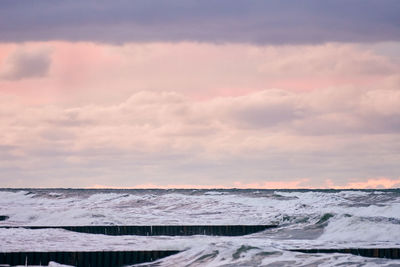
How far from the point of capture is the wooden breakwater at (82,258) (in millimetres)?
17328

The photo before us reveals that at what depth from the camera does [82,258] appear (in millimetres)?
17781

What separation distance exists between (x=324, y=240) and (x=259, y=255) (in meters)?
8.04

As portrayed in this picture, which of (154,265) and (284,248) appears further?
(284,248)

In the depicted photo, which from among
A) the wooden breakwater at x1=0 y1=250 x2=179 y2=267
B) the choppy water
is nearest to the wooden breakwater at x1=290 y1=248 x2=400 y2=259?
the choppy water

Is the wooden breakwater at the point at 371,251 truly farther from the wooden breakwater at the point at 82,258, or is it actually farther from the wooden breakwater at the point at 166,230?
the wooden breakwater at the point at 166,230

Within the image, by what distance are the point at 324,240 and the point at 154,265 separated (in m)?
10.1

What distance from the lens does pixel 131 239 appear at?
23844 mm

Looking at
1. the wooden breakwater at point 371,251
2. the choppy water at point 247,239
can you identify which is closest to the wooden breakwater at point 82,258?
the choppy water at point 247,239

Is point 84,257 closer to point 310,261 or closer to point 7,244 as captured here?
point 7,244

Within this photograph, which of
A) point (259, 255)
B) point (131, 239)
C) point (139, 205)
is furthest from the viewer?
point (139, 205)

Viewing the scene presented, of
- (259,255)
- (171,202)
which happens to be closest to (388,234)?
(259,255)

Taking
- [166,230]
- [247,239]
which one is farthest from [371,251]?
[166,230]

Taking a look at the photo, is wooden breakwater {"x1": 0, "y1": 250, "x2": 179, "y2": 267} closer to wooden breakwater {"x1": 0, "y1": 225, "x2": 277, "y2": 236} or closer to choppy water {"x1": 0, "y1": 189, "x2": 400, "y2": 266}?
choppy water {"x1": 0, "y1": 189, "x2": 400, "y2": 266}

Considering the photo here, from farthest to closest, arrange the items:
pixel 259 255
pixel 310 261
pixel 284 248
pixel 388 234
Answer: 1. pixel 388 234
2. pixel 284 248
3. pixel 259 255
4. pixel 310 261
